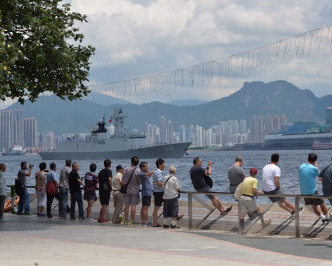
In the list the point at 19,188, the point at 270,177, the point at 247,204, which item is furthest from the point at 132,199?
the point at 19,188

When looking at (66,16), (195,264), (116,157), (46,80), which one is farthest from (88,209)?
(116,157)

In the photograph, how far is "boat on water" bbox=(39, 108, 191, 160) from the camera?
17300 centimetres

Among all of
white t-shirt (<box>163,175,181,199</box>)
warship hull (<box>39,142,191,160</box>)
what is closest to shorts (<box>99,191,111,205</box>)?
white t-shirt (<box>163,175,181,199</box>)

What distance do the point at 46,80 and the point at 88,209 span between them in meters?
3.89

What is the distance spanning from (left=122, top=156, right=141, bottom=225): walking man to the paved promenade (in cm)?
117

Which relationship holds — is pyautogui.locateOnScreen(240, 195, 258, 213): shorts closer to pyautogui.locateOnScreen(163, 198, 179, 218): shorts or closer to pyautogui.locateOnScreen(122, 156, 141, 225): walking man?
pyautogui.locateOnScreen(163, 198, 179, 218): shorts

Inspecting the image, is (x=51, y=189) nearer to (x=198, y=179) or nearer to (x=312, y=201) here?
(x=198, y=179)

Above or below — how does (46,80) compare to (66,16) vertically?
below

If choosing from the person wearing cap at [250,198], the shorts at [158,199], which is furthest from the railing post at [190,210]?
the person wearing cap at [250,198]

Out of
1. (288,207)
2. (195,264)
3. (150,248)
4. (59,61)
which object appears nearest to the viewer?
(195,264)

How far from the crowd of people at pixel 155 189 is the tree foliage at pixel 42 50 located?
7.67ft

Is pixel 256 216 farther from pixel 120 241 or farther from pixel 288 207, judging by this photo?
pixel 120 241

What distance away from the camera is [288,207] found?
1639 cm

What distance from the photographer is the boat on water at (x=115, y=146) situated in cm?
17300
